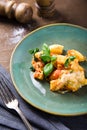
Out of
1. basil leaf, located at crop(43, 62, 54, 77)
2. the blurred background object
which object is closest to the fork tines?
basil leaf, located at crop(43, 62, 54, 77)

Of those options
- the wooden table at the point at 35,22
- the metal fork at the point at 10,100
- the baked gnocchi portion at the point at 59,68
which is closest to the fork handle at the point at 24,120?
the metal fork at the point at 10,100

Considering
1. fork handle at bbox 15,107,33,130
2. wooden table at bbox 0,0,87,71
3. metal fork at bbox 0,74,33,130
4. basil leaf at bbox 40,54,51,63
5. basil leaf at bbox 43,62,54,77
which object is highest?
wooden table at bbox 0,0,87,71

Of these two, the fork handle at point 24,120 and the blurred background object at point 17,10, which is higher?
the blurred background object at point 17,10

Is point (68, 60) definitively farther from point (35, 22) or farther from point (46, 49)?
point (35, 22)

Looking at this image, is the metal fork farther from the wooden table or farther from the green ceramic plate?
the wooden table

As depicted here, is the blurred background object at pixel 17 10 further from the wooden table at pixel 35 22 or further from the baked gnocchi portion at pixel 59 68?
the baked gnocchi portion at pixel 59 68

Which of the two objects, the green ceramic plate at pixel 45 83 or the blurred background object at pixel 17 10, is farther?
the blurred background object at pixel 17 10
